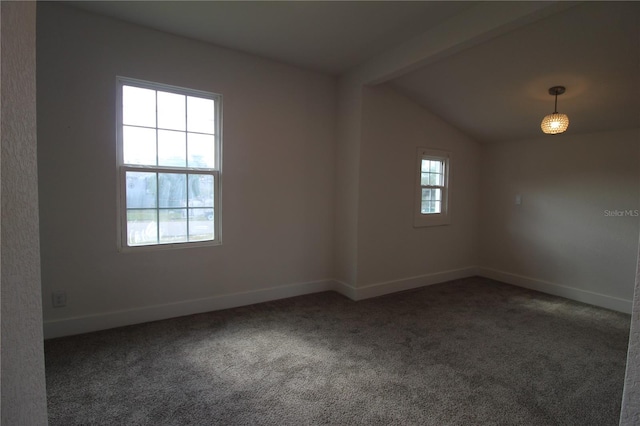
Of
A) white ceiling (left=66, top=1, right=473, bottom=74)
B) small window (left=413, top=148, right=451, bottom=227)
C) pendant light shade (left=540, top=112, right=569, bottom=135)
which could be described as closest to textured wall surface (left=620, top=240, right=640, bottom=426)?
white ceiling (left=66, top=1, right=473, bottom=74)

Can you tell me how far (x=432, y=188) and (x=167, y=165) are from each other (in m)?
3.35

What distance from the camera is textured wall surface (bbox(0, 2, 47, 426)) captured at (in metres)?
0.64

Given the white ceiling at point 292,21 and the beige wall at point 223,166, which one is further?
the beige wall at point 223,166

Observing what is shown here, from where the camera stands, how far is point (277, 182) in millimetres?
3676

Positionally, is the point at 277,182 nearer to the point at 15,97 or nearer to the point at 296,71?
the point at 296,71

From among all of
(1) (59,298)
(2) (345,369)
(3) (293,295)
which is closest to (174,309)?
(1) (59,298)

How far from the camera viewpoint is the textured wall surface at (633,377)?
0.73 m

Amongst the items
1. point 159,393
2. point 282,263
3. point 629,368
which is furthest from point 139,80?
point 629,368

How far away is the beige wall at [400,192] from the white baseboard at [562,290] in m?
0.50

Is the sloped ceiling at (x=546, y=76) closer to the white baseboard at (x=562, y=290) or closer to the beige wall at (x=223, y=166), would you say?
the beige wall at (x=223, y=166)

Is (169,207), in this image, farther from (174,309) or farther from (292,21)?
(292,21)

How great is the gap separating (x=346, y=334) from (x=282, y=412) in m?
1.13

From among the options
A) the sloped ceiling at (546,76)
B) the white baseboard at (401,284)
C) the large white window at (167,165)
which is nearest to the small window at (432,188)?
the sloped ceiling at (546,76)

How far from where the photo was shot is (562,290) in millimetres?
4125
